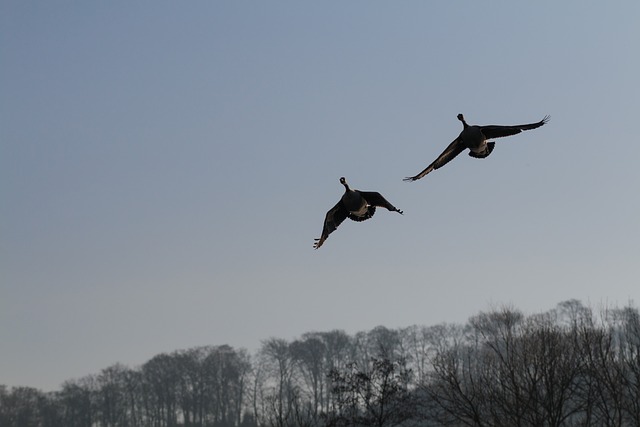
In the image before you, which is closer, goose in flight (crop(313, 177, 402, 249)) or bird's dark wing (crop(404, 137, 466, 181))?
goose in flight (crop(313, 177, 402, 249))

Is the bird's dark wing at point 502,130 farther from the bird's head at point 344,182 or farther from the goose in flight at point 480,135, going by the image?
the bird's head at point 344,182

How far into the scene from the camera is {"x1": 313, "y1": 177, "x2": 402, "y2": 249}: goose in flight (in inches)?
505

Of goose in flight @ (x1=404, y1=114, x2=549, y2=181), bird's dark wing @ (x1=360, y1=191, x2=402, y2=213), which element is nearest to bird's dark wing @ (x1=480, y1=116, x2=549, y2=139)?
goose in flight @ (x1=404, y1=114, x2=549, y2=181)

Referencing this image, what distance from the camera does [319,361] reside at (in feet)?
339

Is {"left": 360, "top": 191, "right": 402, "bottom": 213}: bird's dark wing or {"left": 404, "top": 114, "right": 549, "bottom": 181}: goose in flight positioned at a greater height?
{"left": 404, "top": 114, "right": 549, "bottom": 181}: goose in flight

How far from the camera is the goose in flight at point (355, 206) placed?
42.1 feet

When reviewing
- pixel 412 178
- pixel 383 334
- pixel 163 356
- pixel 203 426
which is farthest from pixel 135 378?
pixel 412 178

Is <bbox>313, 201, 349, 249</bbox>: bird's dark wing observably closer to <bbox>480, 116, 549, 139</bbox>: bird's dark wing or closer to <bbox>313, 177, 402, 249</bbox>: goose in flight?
Answer: <bbox>313, 177, 402, 249</bbox>: goose in flight

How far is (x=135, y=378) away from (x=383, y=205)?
101958 millimetres

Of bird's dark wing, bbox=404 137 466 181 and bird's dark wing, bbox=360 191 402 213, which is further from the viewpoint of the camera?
bird's dark wing, bbox=404 137 466 181

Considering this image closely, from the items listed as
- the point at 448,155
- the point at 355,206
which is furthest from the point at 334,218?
the point at 448,155

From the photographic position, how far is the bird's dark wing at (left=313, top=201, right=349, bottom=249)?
13.1 meters

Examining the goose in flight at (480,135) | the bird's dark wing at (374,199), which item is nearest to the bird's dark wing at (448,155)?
the goose in flight at (480,135)

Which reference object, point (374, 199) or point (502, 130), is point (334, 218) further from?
point (502, 130)
